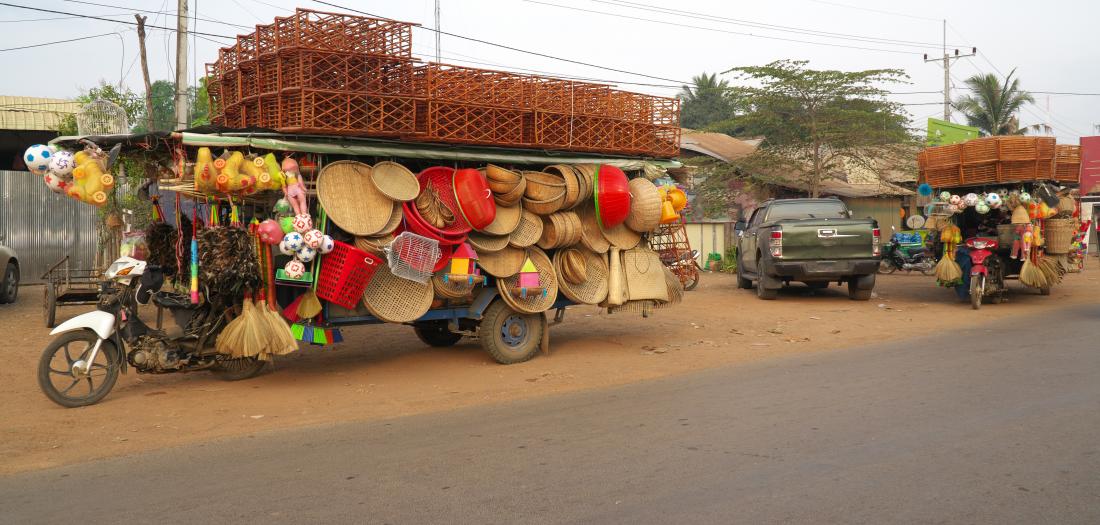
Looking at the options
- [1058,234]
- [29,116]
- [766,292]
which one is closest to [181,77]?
[29,116]

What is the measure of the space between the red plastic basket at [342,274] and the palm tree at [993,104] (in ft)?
112

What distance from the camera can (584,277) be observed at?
9.16 metres

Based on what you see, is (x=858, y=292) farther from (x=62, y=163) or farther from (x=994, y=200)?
(x=62, y=163)

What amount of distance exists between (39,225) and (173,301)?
39.8ft

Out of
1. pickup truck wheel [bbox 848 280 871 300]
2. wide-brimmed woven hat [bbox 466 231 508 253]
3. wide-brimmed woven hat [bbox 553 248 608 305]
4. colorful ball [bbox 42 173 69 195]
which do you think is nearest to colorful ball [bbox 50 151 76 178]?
colorful ball [bbox 42 173 69 195]

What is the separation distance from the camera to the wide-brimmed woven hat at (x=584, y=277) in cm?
913

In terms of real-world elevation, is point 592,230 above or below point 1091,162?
below

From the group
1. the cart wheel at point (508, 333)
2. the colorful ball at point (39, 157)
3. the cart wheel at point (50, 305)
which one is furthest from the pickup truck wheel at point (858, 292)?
the cart wheel at point (50, 305)

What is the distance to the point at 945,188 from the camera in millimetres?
14305

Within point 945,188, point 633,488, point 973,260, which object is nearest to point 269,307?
point 633,488

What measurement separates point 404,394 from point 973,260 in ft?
32.8

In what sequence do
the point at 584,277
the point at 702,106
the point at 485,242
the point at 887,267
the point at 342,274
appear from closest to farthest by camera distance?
the point at 342,274 < the point at 485,242 < the point at 584,277 < the point at 887,267 < the point at 702,106

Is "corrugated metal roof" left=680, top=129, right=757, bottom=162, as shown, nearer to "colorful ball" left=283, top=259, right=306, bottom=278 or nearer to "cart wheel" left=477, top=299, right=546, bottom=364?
"cart wheel" left=477, top=299, right=546, bottom=364

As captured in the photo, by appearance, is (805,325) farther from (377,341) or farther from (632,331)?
(377,341)
